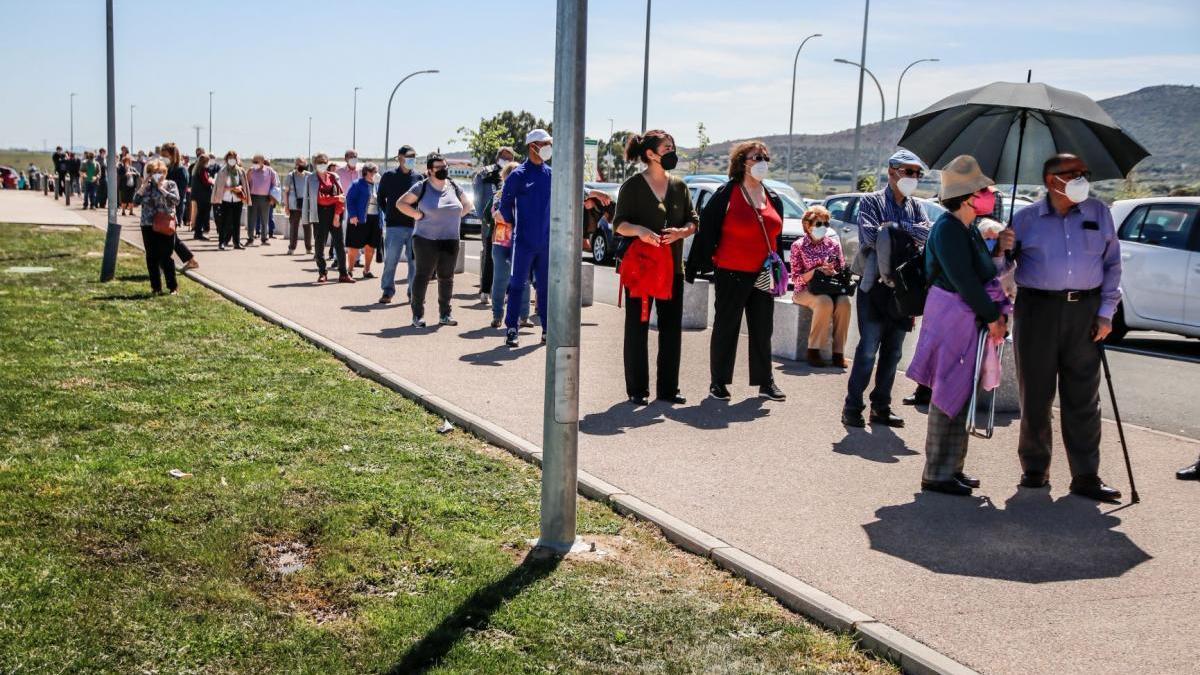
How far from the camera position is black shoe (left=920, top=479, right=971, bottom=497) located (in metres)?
6.64

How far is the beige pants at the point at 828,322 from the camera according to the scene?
36.4 feet

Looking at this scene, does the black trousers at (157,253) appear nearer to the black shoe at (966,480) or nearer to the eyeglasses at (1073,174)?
the black shoe at (966,480)

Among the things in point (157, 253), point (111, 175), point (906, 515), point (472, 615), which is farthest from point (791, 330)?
point (111, 175)

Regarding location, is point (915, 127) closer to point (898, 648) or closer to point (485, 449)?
point (485, 449)

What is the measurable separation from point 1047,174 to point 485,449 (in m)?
3.45

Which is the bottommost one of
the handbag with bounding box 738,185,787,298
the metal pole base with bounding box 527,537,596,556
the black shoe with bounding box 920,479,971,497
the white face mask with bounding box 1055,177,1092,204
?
the metal pole base with bounding box 527,537,596,556

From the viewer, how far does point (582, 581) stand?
495 centimetres

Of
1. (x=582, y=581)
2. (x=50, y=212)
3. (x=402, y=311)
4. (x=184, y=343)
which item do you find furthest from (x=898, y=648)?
(x=50, y=212)

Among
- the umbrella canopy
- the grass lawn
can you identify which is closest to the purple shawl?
the umbrella canopy

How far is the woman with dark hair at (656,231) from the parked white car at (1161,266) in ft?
21.3

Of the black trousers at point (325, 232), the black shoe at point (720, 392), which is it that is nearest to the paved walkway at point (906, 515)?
the black shoe at point (720, 392)

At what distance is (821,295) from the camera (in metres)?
11.2

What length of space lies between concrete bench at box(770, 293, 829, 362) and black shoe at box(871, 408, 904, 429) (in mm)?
2946

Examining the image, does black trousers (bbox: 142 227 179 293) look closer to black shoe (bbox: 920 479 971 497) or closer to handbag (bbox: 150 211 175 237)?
handbag (bbox: 150 211 175 237)
